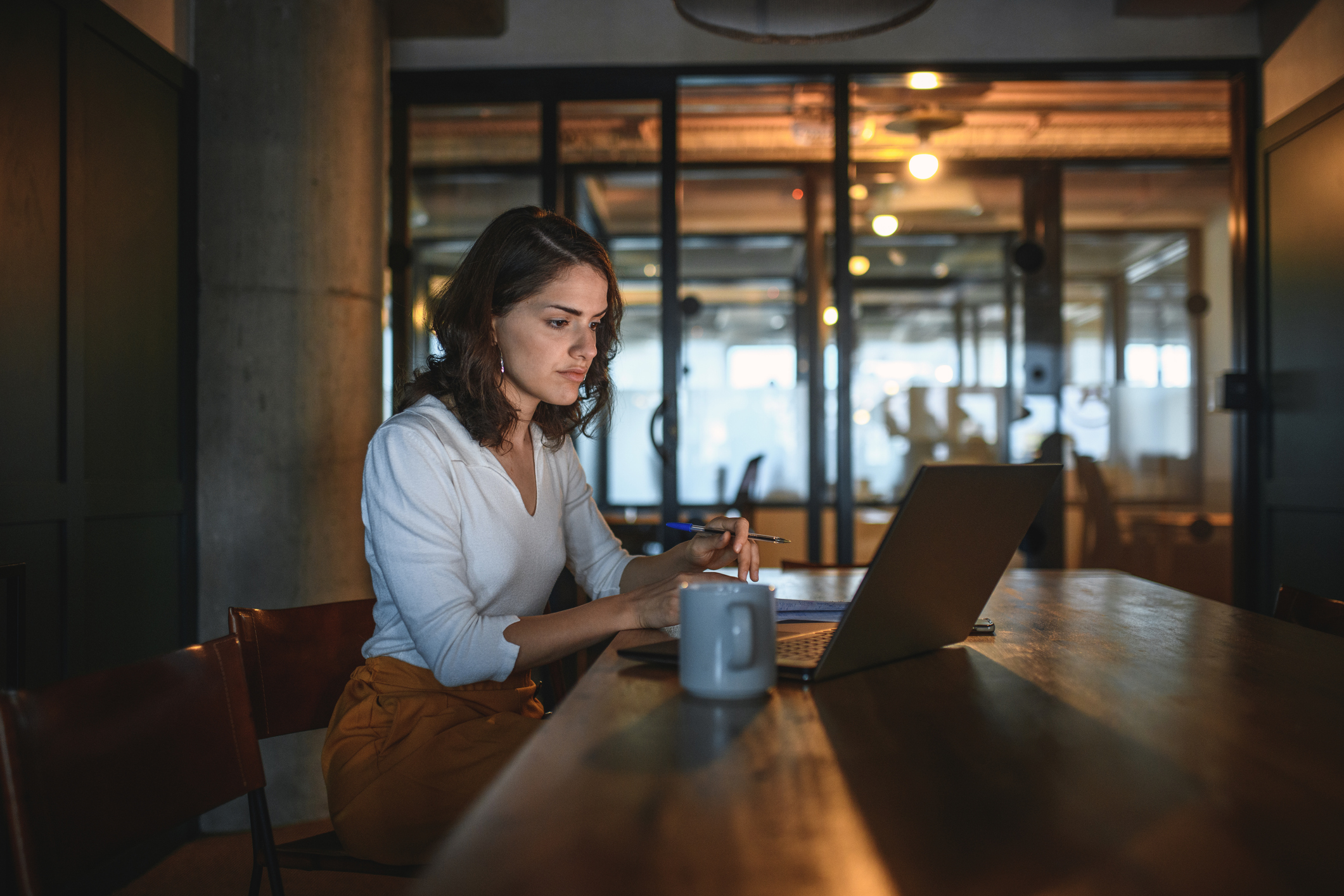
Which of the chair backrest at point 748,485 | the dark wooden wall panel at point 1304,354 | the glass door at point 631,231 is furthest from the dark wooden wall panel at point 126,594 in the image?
the dark wooden wall panel at point 1304,354

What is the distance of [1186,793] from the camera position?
62cm

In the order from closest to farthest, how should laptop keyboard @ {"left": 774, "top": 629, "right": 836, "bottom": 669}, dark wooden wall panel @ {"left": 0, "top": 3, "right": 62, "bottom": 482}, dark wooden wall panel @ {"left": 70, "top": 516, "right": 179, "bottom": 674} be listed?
1. laptop keyboard @ {"left": 774, "top": 629, "right": 836, "bottom": 669}
2. dark wooden wall panel @ {"left": 0, "top": 3, "right": 62, "bottom": 482}
3. dark wooden wall panel @ {"left": 70, "top": 516, "right": 179, "bottom": 674}

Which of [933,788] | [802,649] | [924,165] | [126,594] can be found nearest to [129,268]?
[126,594]

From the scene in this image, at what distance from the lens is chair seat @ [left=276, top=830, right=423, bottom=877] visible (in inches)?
49.8

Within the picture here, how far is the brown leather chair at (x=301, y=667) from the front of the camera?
1340mm

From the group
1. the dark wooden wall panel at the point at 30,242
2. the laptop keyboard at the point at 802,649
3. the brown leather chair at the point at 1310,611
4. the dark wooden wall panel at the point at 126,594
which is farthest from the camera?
the dark wooden wall panel at the point at 126,594

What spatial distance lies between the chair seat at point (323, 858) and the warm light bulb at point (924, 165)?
3.48m

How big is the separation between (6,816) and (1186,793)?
0.98 m

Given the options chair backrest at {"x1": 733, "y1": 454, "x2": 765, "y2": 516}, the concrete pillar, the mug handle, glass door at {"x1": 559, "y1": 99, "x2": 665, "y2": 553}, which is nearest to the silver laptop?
the mug handle

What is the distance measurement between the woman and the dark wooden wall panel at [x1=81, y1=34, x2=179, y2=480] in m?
1.29

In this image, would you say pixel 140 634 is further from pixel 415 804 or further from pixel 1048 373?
pixel 1048 373

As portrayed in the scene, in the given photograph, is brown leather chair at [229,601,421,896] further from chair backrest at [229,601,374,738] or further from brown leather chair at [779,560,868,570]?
brown leather chair at [779,560,868,570]

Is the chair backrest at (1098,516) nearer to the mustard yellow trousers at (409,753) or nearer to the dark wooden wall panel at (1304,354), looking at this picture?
the dark wooden wall panel at (1304,354)

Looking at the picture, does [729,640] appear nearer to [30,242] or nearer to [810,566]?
[810,566]
